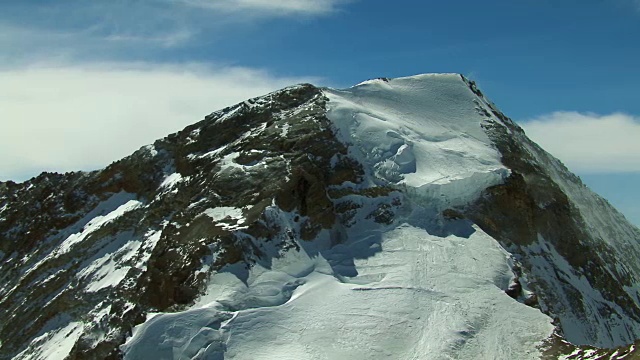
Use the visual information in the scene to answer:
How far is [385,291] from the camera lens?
117ft

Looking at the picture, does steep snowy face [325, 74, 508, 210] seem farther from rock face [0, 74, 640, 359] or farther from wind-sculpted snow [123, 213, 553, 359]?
wind-sculpted snow [123, 213, 553, 359]

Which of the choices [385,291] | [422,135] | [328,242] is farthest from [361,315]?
[422,135]

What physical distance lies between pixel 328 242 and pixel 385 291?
5.44m

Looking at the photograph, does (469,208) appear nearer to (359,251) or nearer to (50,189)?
(359,251)

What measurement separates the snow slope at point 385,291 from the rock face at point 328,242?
0.08 metres

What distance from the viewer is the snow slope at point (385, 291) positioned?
32500 mm

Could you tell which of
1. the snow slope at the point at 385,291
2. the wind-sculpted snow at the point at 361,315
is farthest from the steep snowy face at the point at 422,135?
the wind-sculpted snow at the point at 361,315

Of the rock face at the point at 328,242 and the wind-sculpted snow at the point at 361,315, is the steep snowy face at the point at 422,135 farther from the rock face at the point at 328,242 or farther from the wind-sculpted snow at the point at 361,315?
the wind-sculpted snow at the point at 361,315

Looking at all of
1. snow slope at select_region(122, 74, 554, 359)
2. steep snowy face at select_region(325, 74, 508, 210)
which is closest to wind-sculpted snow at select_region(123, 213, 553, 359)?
snow slope at select_region(122, 74, 554, 359)

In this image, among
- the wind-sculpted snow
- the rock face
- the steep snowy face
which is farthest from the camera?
the steep snowy face

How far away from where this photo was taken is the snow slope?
107 ft

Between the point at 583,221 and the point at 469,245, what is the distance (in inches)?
470

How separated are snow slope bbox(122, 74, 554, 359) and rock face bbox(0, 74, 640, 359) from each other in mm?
84

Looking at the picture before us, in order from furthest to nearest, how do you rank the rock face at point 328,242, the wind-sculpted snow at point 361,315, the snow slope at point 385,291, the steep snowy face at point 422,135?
the steep snowy face at point 422,135 < the rock face at point 328,242 < the snow slope at point 385,291 < the wind-sculpted snow at point 361,315
